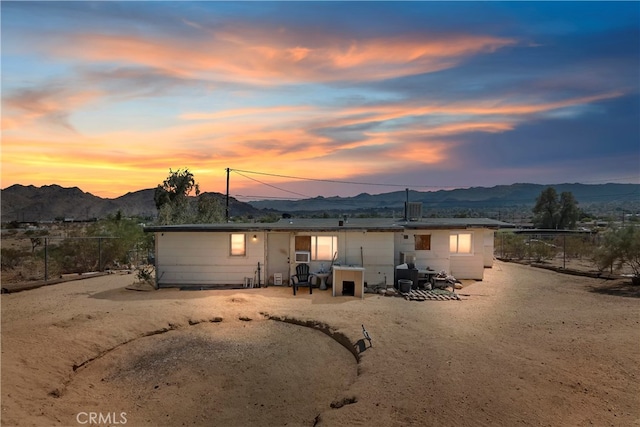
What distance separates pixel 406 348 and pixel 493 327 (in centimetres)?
306

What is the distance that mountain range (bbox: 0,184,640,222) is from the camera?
82625 mm

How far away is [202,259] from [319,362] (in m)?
8.66

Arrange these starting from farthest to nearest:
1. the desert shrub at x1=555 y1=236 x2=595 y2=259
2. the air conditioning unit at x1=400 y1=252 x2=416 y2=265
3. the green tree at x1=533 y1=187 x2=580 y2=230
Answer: the green tree at x1=533 y1=187 x2=580 y2=230
the desert shrub at x1=555 y1=236 x2=595 y2=259
the air conditioning unit at x1=400 y1=252 x2=416 y2=265

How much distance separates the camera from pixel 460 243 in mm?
17828

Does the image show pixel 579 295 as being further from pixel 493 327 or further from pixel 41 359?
pixel 41 359

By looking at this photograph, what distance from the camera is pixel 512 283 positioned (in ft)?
54.6

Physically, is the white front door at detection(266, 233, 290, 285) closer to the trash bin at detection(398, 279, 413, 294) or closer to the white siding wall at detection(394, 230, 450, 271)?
the trash bin at detection(398, 279, 413, 294)

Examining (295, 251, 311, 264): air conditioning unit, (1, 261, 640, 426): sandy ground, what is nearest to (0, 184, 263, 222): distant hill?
(295, 251, 311, 264): air conditioning unit

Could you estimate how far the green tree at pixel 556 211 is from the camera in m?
42.8

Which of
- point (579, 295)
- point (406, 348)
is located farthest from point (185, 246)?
point (579, 295)

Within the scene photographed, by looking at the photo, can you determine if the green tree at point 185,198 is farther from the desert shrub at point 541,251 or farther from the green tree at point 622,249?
the green tree at point 622,249

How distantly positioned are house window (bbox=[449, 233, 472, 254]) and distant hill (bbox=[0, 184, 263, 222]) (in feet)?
197

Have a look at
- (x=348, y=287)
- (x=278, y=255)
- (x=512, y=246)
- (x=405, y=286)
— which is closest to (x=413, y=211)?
(x=405, y=286)

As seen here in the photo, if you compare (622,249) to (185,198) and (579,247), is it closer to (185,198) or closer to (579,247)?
(579,247)
